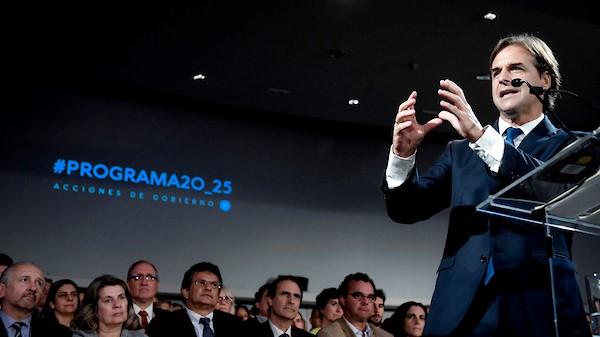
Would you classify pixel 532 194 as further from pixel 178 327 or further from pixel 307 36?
pixel 307 36

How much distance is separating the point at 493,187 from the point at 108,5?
6.11 metres

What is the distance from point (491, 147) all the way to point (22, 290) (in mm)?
3746

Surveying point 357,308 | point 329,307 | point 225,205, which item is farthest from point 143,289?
point 225,205

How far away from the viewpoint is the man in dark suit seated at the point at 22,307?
4496mm

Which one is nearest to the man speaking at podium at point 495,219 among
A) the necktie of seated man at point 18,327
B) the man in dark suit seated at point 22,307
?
the man in dark suit seated at point 22,307

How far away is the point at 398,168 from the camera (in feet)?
5.81

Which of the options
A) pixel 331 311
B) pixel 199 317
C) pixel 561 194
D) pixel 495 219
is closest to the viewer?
pixel 561 194

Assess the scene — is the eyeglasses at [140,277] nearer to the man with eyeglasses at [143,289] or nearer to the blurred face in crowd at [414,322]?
the man with eyeglasses at [143,289]

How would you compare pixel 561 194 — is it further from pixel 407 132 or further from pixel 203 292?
pixel 203 292

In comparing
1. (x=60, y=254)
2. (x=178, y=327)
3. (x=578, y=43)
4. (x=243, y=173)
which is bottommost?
(x=178, y=327)

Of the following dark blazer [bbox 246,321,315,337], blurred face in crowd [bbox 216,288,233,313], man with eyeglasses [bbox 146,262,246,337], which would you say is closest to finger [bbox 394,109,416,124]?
man with eyeglasses [bbox 146,262,246,337]

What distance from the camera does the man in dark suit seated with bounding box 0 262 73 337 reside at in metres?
4.50

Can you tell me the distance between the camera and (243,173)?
32.4 feet

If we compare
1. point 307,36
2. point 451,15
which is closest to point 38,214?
point 307,36
